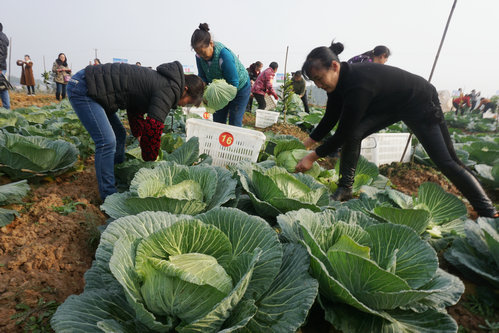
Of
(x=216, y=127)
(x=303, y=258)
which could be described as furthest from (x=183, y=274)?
(x=216, y=127)

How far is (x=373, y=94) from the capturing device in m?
2.62

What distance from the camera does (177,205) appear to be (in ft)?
6.39

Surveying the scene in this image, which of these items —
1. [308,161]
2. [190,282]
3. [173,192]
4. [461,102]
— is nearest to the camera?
[190,282]

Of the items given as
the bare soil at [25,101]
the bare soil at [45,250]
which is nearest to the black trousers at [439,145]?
the bare soil at [45,250]

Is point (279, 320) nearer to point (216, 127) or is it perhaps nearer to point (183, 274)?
point (183, 274)

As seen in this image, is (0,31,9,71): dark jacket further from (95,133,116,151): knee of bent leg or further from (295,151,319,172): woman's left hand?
(295,151,319,172): woman's left hand

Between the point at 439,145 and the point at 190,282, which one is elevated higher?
the point at 439,145

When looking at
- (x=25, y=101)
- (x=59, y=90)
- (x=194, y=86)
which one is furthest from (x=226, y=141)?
(x=59, y=90)

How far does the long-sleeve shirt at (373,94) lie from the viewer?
2.58 m

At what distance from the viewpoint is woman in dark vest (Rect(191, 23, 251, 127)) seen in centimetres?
350

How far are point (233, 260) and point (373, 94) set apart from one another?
2.08 m

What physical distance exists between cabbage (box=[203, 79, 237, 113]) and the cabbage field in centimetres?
163

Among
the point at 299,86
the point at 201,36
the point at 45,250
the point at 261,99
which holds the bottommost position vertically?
the point at 45,250

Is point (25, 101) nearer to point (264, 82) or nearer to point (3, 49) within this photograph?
point (3, 49)
